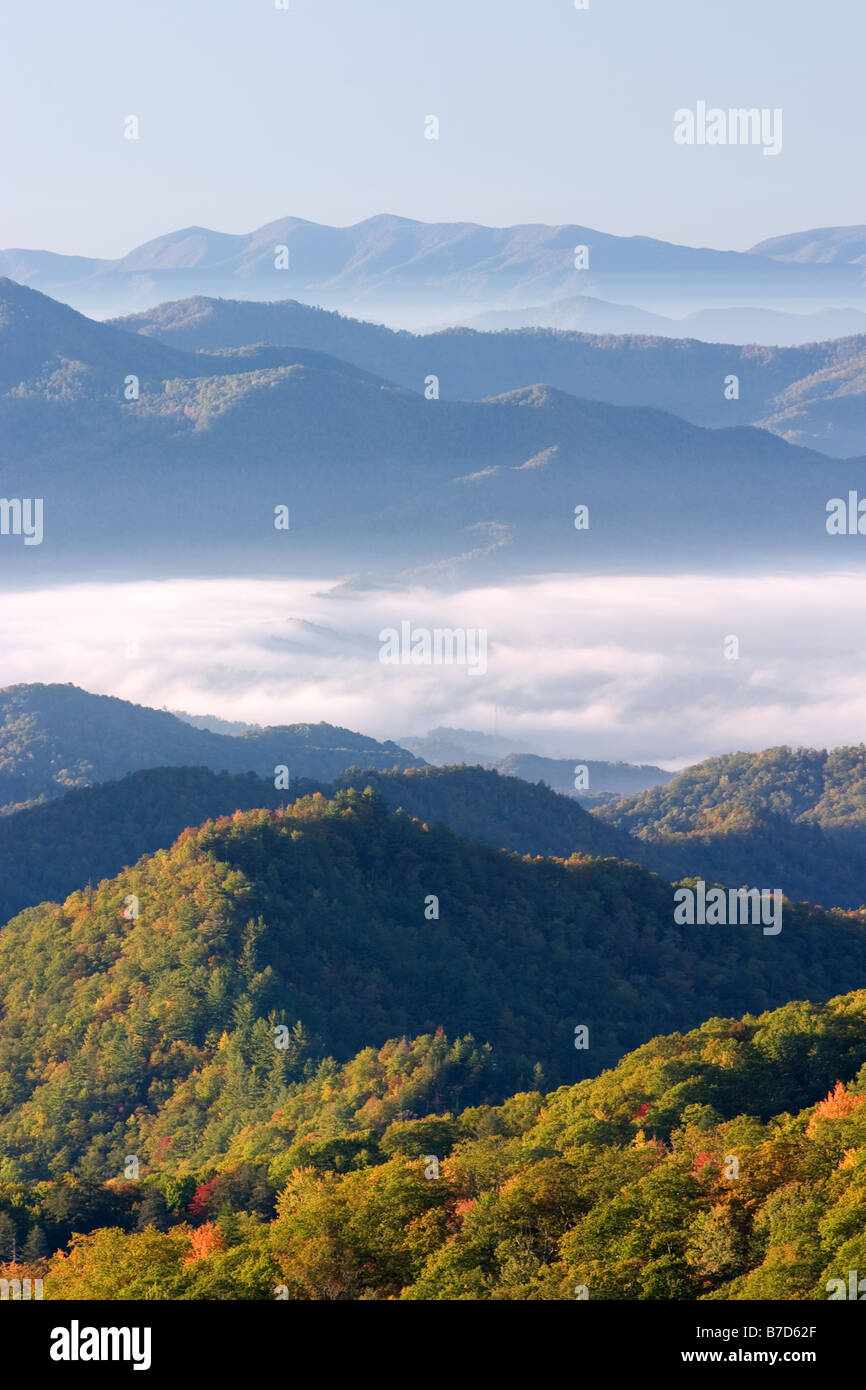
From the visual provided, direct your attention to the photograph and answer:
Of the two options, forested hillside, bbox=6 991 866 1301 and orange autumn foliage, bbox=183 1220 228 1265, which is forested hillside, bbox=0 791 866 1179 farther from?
orange autumn foliage, bbox=183 1220 228 1265

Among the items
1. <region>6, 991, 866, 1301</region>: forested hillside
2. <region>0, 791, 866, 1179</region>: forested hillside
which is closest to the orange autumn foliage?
<region>6, 991, 866, 1301</region>: forested hillside

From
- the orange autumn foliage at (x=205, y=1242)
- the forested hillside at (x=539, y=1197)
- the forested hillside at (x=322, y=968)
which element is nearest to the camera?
the forested hillside at (x=539, y=1197)

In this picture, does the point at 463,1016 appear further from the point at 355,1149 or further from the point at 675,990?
the point at 355,1149

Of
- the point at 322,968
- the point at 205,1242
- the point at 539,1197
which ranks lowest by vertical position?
the point at 205,1242

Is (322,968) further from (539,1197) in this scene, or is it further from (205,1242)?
(539,1197)

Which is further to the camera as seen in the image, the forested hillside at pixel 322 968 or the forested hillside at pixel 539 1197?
the forested hillside at pixel 322 968

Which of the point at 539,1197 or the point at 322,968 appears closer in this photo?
the point at 539,1197

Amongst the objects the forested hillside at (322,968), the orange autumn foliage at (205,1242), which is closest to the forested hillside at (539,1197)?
the orange autumn foliage at (205,1242)

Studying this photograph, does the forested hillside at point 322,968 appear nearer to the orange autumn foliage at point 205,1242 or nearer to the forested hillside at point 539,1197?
the forested hillside at point 539,1197

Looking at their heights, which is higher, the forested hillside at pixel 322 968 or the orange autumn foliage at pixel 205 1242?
the forested hillside at pixel 322 968

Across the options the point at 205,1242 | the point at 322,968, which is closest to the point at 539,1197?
the point at 205,1242

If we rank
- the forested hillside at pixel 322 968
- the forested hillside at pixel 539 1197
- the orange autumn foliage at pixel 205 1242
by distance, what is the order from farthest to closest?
the forested hillside at pixel 322 968, the orange autumn foliage at pixel 205 1242, the forested hillside at pixel 539 1197
